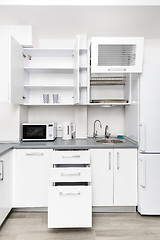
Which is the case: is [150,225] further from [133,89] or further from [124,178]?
[133,89]

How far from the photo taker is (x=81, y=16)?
259cm

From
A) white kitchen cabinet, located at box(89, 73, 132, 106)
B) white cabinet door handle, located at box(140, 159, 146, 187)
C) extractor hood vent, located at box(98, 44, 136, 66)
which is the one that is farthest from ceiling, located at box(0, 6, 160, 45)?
white cabinet door handle, located at box(140, 159, 146, 187)

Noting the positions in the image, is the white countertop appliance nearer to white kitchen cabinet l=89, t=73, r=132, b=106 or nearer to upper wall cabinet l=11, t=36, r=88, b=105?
white kitchen cabinet l=89, t=73, r=132, b=106

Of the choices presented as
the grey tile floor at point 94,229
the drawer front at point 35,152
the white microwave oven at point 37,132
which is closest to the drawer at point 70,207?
the grey tile floor at point 94,229

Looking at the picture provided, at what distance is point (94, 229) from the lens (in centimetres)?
228

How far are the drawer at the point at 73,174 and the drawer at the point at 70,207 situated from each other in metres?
0.15

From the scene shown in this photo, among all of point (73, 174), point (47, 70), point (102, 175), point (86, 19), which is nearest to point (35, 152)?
point (73, 174)

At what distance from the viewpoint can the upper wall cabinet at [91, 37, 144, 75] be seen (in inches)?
102

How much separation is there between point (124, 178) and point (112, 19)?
1.87 metres

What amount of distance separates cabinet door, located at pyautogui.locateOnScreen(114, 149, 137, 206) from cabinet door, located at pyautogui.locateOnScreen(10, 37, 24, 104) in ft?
4.29

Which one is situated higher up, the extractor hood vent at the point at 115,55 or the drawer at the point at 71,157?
the extractor hood vent at the point at 115,55

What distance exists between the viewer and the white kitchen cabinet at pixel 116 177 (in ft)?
8.48

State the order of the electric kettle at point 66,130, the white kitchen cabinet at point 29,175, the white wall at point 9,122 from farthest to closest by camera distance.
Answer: the electric kettle at point 66,130
the white wall at point 9,122
the white kitchen cabinet at point 29,175

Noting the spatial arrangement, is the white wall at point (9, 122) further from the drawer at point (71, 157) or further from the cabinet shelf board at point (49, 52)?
the cabinet shelf board at point (49, 52)
